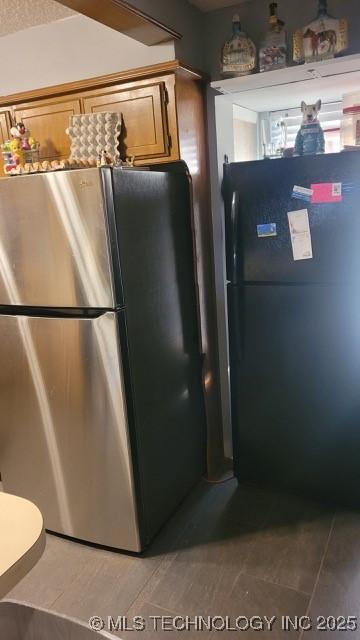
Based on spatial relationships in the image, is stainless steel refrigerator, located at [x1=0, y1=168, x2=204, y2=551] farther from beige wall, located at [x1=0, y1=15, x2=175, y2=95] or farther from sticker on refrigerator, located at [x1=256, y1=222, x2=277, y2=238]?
beige wall, located at [x1=0, y1=15, x2=175, y2=95]

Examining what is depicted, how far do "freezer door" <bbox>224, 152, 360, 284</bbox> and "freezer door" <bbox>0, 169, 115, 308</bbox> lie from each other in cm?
71

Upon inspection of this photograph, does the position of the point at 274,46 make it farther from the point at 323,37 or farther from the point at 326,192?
the point at 326,192

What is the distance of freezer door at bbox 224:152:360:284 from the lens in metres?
1.92

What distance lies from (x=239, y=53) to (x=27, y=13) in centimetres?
95

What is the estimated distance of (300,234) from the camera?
201cm

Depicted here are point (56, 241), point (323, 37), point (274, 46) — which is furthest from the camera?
point (274, 46)

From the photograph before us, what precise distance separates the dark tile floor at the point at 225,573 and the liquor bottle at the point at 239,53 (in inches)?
79.5

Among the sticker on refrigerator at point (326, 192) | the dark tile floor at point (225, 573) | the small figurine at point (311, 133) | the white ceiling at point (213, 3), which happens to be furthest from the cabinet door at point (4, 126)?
the dark tile floor at point (225, 573)

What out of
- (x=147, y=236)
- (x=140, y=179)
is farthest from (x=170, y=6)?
(x=147, y=236)

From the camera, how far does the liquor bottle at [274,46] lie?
1973mm

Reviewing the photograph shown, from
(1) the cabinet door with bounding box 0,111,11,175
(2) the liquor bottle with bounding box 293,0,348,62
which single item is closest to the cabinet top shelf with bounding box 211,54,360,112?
(2) the liquor bottle with bounding box 293,0,348,62

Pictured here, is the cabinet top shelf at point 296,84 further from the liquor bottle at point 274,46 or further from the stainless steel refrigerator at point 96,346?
the stainless steel refrigerator at point 96,346

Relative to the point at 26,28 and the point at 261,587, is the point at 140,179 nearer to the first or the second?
the point at 26,28

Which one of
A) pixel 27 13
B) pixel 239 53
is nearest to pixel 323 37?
pixel 239 53
